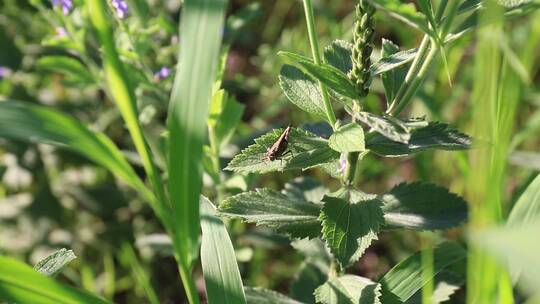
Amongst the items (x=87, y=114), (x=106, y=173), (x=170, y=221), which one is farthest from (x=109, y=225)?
(x=170, y=221)

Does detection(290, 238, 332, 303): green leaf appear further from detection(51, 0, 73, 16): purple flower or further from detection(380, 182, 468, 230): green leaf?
detection(51, 0, 73, 16): purple flower

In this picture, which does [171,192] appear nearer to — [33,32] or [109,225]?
[109,225]

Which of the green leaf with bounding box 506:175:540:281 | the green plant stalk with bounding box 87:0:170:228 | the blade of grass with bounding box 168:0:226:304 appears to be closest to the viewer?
the blade of grass with bounding box 168:0:226:304

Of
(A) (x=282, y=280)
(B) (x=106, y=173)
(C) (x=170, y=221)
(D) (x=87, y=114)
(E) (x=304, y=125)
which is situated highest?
(E) (x=304, y=125)

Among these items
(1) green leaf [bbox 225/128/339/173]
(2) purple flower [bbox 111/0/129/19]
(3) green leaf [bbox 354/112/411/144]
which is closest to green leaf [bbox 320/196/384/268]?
(1) green leaf [bbox 225/128/339/173]

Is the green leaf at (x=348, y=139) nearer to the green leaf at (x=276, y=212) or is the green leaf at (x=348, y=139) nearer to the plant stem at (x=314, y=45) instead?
the plant stem at (x=314, y=45)

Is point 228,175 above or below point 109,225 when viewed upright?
above

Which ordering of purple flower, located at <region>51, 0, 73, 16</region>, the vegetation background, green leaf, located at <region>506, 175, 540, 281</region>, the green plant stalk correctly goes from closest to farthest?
1. the green plant stalk
2. green leaf, located at <region>506, 175, 540, 281</region>
3. purple flower, located at <region>51, 0, 73, 16</region>
4. the vegetation background
